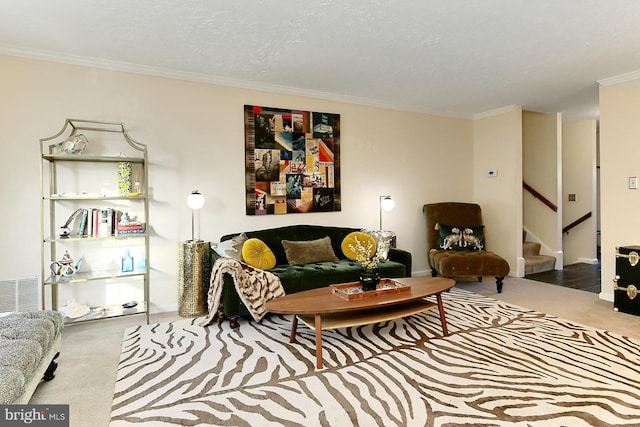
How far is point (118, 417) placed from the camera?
76.3 inches

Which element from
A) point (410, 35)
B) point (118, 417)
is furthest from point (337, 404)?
point (410, 35)

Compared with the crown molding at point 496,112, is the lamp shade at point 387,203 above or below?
below

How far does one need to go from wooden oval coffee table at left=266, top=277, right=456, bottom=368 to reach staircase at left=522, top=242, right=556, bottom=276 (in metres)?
3.22

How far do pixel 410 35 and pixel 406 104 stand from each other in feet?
7.52

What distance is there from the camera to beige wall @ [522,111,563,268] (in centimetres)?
584

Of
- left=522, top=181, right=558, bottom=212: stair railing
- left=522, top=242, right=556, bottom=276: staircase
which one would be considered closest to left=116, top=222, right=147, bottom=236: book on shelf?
left=522, top=242, right=556, bottom=276: staircase

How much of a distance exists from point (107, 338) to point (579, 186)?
7.77 metres

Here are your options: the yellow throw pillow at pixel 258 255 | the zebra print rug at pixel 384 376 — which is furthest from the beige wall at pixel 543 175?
the yellow throw pillow at pixel 258 255

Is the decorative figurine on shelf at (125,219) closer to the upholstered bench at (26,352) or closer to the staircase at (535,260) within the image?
the upholstered bench at (26,352)

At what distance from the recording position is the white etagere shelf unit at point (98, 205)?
3.34 metres

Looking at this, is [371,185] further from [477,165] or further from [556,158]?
[556,158]

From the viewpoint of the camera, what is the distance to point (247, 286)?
3.22 meters

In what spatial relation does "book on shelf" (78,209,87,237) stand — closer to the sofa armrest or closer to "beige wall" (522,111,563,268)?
the sofa armrest

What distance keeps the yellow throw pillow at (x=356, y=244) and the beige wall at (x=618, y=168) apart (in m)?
2.78
